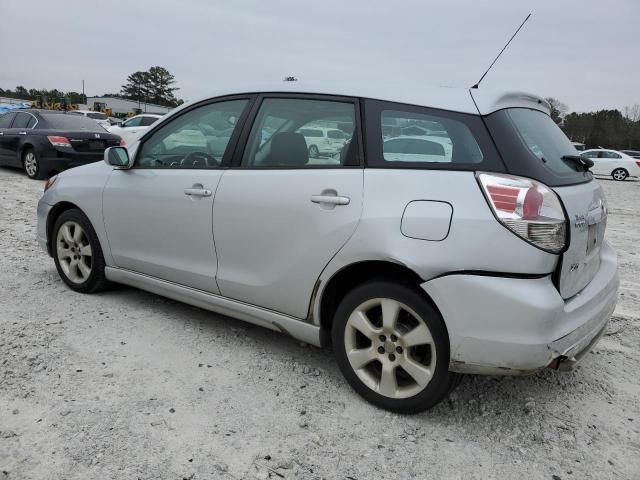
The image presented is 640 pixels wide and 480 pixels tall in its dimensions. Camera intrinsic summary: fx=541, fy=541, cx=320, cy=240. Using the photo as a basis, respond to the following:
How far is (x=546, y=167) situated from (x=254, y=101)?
1682 mm

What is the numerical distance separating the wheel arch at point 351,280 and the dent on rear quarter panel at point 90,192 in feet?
6.22

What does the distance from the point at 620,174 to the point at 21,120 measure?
71.9 ft

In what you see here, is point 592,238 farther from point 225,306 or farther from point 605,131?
point 605,131

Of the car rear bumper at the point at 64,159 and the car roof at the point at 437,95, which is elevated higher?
the car roof at the point at 437,95

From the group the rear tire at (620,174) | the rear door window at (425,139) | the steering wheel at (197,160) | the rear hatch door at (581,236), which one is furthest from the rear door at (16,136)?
the rear tire at (620,174)

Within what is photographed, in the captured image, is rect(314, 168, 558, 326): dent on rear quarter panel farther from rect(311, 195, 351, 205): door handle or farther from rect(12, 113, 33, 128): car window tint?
rect(12, 113, 33, 128): car window tint

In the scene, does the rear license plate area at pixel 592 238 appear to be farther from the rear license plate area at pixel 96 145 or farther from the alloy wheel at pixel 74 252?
the rear license plate area at pixel 96 145

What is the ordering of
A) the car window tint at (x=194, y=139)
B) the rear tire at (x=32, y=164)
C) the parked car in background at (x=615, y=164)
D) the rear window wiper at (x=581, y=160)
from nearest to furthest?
the rear window wiper at (x=581, y=160) < the car window tint at (x=194, y=139) < the rear tire at (x=32, y=164) < the parked car in background at (x=615, y=164)

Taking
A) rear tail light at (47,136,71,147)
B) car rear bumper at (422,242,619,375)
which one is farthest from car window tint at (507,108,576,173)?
rear tail light at (47,136,71,147)

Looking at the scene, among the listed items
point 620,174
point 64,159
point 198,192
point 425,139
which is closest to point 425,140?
point 425,139

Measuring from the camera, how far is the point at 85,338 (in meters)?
3.41

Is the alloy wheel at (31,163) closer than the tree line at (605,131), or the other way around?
the alloy wheel at (31,163)

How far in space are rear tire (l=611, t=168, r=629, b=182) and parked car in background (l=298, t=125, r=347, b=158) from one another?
23.2 meters

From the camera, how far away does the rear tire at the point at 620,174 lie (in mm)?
22375
